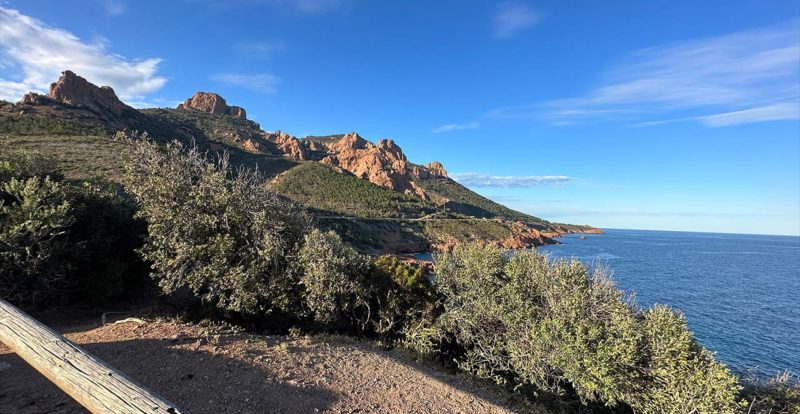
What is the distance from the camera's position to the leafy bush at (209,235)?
11.7 meters

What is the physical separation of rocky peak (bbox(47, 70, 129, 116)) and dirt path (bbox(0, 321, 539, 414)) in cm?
7961

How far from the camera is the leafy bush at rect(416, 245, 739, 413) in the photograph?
9.34m

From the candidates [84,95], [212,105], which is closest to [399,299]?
[84,95]

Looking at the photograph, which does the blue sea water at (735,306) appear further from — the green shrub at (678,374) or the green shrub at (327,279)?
the green shrub at (327,279)

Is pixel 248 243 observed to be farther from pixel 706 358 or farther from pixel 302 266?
pixel 706 358

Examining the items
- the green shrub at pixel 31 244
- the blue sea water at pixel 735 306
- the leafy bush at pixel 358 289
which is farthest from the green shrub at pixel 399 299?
the green shrub at pixel 31 244

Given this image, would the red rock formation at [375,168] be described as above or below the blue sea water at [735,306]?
above

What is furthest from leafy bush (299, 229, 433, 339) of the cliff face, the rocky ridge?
the cliff face

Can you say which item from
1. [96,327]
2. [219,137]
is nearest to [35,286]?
[96,327]

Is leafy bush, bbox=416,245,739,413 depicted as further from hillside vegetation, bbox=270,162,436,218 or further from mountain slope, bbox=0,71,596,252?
hillside vegetation, bbox=270,162,436,218

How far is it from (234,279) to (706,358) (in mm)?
13692

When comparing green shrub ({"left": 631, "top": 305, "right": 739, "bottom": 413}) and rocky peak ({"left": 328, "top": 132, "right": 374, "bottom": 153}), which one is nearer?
green shrub ({"left": 631, "top": 305, "right": 739, "bottom": 413})

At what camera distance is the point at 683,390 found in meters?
9.09

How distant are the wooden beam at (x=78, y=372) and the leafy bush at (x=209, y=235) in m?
5.88
